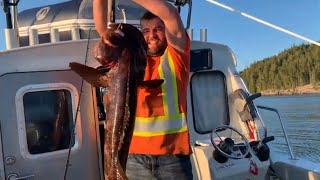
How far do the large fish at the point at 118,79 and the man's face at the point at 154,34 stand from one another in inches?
16.5

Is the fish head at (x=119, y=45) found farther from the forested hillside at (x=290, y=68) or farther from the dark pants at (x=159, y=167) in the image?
the forested hillside at (x=290, y=68)

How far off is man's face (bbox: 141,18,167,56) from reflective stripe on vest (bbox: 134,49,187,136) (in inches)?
3.1

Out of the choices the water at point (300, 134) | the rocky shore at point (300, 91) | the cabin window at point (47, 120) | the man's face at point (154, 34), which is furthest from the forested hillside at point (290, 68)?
the man's face at point (154, 34)

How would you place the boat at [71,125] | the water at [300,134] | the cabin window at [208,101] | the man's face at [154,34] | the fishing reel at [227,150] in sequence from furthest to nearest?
the water at [300,134] → the cabin window at [208,101] → the fishing reel at [227,150] → the boat at [71,125] → the man's face at [154,34]

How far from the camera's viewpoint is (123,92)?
2977 mm

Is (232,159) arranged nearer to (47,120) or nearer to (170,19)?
(47,120)

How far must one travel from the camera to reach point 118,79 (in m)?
2.95

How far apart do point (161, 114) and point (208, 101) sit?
2617mm

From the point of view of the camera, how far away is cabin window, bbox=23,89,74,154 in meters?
4.60

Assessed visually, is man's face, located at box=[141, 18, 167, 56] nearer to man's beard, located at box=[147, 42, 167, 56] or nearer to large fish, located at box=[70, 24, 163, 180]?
man's beard, located at box=[147, 42, 167, 56]

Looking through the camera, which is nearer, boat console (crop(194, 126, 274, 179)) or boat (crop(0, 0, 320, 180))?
boat (crop(0, 0, 320, 180))

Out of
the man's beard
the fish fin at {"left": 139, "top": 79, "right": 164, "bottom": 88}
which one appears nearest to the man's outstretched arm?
the man's beard

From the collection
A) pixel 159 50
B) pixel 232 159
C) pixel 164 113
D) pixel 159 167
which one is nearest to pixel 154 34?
pixel 159 50

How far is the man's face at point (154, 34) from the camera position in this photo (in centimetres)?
341
